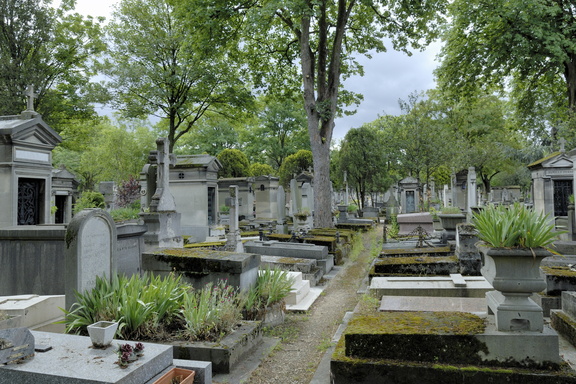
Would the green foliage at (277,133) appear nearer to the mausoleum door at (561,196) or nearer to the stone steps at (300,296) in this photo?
the mausoleum door at (561,196)

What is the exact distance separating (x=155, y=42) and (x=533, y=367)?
69.0 ft

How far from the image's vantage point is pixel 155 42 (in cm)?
1964

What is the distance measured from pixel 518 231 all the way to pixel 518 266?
29 centimetres

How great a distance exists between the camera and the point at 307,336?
17.8 feet

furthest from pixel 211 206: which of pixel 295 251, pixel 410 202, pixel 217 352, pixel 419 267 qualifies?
pixel 410 202

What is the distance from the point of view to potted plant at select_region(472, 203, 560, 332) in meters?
3.09

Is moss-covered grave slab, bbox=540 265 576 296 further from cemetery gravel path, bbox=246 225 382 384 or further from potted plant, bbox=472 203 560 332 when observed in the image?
cemetery gravel path, bbox=246 225 382 384

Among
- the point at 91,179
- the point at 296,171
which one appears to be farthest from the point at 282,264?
the point at 91,179

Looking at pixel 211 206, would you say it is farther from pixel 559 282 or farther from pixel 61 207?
pixel 559 282

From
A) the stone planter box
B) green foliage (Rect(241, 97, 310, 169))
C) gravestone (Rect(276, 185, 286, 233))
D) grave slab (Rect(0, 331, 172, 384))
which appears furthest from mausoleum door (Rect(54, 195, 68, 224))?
green foliage (Rect(241, 97, 310, 169))

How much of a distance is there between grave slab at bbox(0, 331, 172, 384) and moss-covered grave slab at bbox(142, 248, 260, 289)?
226 centimetres

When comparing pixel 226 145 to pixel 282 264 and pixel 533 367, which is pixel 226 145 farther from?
pixel 533 367

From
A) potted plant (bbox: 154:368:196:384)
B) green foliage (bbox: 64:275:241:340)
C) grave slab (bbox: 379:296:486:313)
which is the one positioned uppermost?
green foliage (bbox: 64:275:241:340)

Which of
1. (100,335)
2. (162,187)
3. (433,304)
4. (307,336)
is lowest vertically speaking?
(307,336)
